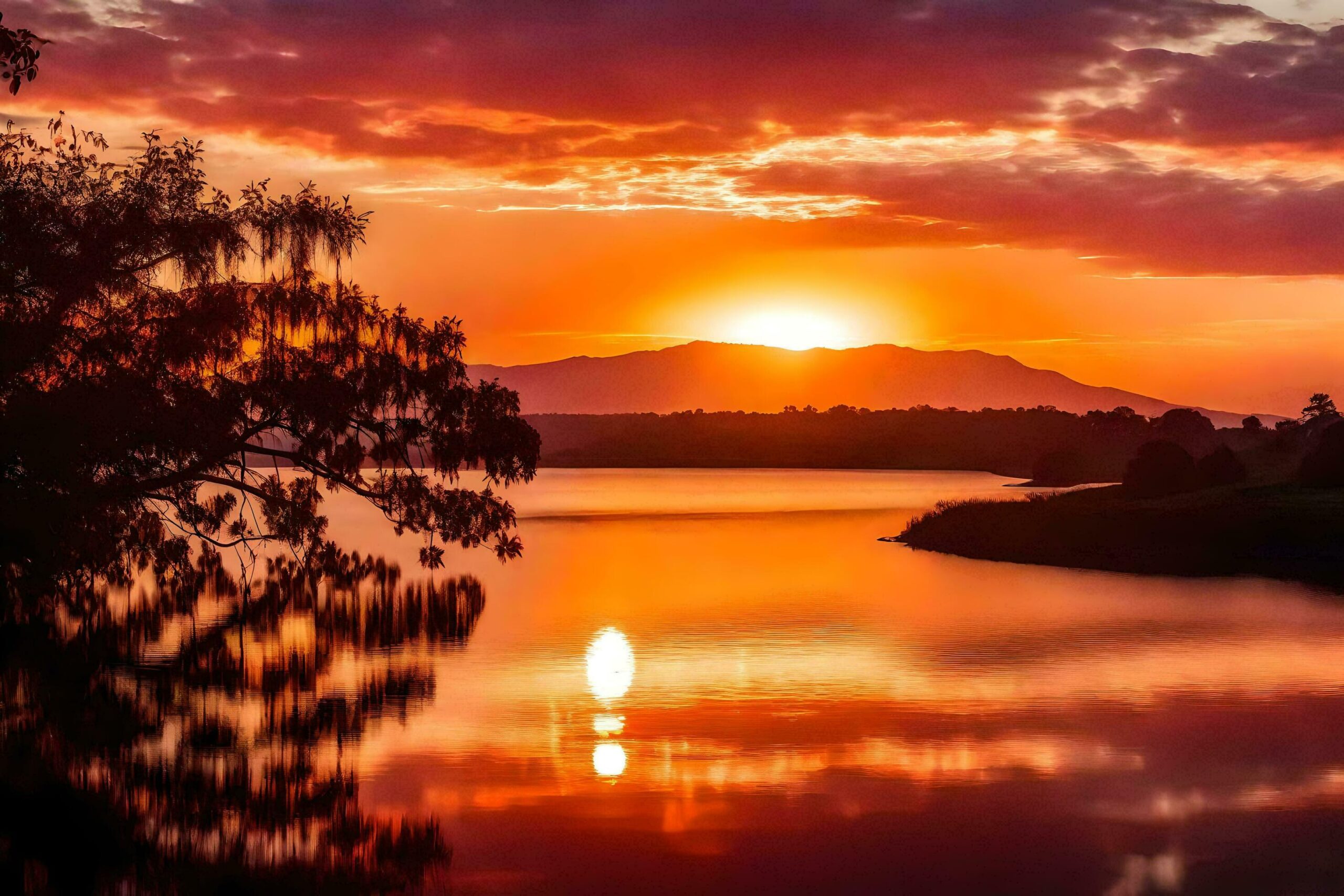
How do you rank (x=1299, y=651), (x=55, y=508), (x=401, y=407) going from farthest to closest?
A: (x=401, y=407) → (x=1299, y=651) → (x=55, y=508)

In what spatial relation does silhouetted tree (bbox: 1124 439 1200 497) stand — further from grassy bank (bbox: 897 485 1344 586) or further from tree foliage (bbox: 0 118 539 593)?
tree foliage (bbox: 0 118 539 593)

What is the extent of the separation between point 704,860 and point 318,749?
869 centimetres

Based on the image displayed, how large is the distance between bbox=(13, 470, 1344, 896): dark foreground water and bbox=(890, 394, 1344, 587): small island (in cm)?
1029

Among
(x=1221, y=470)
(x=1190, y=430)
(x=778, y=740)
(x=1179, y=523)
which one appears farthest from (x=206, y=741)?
(x=1190, y=430)

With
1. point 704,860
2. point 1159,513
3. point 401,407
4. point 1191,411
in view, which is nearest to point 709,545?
point 1159,513

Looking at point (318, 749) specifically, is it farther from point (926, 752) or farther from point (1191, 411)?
point (1191, 411)

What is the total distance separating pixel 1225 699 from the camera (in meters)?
27.8

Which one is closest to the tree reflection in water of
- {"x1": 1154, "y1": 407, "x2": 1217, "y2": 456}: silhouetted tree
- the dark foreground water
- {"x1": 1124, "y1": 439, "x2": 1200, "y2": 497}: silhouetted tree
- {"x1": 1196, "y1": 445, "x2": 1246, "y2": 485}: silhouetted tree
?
the dark foreground water

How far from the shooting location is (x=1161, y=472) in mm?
78062

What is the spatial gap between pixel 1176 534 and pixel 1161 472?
1662 centimetres

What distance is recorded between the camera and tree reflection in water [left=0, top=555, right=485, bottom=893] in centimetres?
1634

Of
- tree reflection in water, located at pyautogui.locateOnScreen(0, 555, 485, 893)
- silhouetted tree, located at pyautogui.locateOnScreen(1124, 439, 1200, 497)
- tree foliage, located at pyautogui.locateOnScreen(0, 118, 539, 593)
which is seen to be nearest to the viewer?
tree reflection in water, located at pyautogui.locateOnScreen(0, 555, 485, 893)

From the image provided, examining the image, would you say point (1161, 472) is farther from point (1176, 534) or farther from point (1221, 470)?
point (1176, 534)

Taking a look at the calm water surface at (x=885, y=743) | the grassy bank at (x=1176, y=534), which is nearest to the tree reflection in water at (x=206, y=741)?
the calm water surface at (x=885, y=743)
